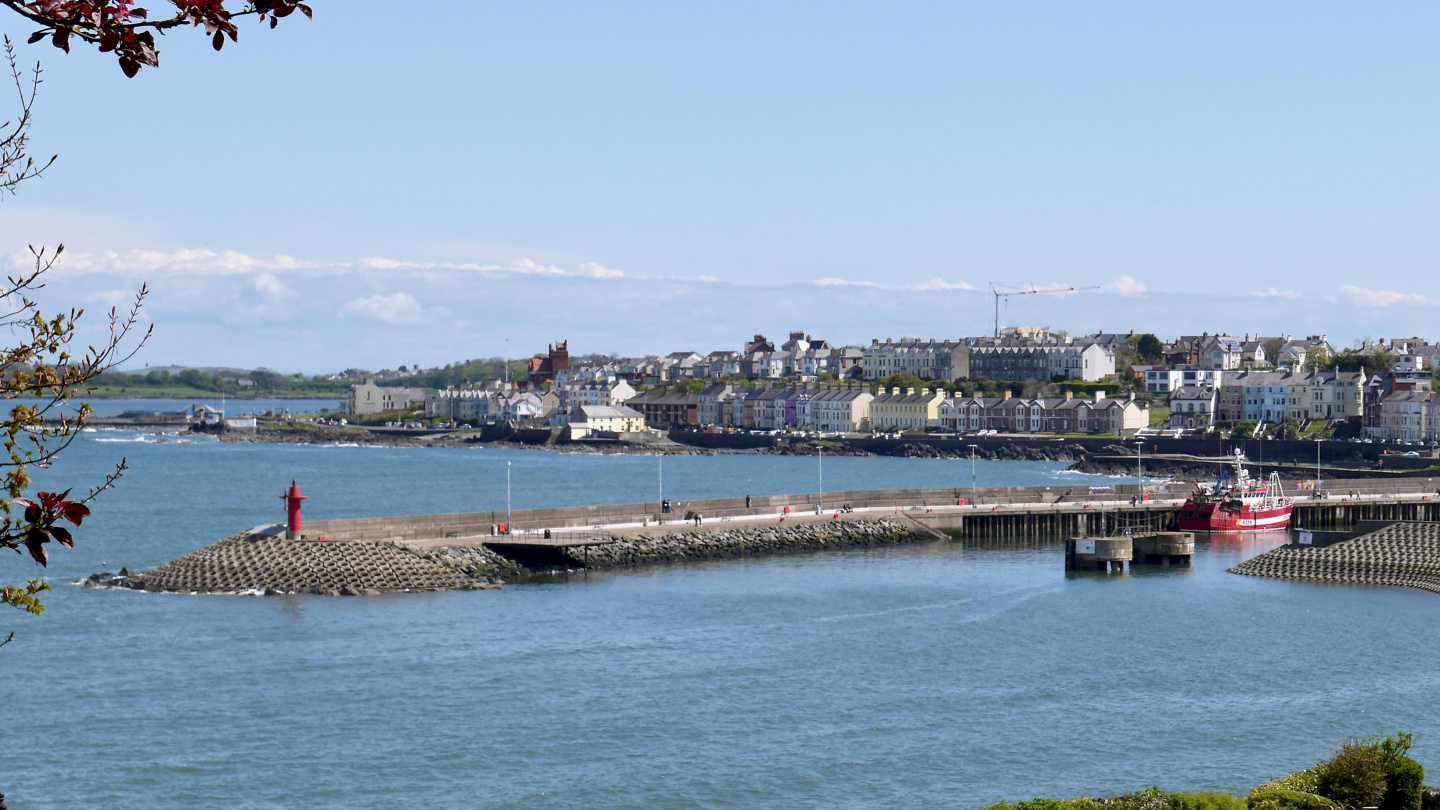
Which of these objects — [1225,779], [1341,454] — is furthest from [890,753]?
[1341,454]

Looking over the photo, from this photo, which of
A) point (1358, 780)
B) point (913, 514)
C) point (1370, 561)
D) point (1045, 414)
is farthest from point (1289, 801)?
point (1045, 414)

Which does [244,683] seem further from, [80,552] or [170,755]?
[80,552]

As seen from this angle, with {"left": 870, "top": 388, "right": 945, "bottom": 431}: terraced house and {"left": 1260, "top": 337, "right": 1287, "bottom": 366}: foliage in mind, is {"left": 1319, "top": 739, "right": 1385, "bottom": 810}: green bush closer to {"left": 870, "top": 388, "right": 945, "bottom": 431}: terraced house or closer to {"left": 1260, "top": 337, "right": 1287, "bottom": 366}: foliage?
{"left": 870, "top": 388, "right": 945, "bottom": 431}: terraced house

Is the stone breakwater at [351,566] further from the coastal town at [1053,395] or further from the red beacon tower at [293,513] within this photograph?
the coastal town at [1053,395]

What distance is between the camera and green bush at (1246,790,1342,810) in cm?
1628

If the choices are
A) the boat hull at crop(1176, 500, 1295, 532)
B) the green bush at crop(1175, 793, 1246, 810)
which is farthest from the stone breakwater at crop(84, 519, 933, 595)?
the green bush at crop(1175, 793, 1246, 810)

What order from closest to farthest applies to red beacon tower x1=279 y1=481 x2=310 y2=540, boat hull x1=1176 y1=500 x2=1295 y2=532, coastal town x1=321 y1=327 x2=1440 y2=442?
red beacon tower x1=279 y1=481 x2=310 y2=540 < boat hull x1=1176 y1=500 x2=1295 y2=532 < coastal town x1=321 y1=327 x2=1440 y2=442

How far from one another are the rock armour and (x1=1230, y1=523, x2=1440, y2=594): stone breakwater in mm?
26540

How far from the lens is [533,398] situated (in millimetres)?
189875

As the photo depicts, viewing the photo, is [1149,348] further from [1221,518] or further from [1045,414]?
[1221,518]

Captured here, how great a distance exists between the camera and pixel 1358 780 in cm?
1733

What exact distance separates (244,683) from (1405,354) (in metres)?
148

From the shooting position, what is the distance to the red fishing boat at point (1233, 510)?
66000 mm

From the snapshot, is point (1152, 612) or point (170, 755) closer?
point (170, 755)
